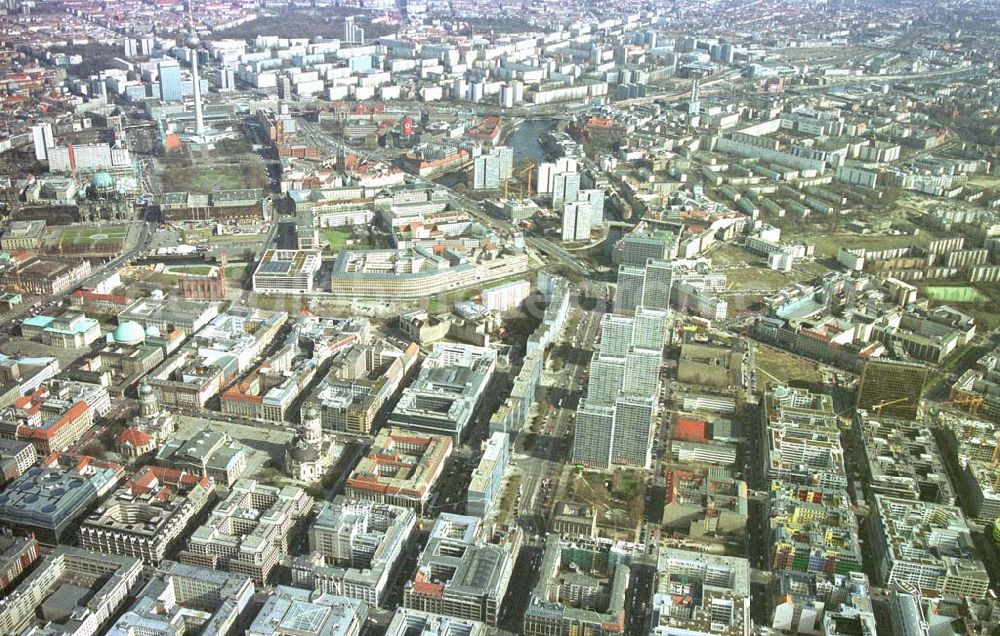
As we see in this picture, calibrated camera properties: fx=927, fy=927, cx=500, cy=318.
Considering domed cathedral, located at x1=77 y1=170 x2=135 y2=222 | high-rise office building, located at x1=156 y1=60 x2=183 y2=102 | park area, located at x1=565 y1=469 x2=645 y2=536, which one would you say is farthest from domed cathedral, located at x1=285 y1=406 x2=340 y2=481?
high-rise office building, located at x1=156 y1=60 x2=183 y2=102

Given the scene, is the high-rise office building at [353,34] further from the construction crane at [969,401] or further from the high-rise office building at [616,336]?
the construction crane at [969,401]

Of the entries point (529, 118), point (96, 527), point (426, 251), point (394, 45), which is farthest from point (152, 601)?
point (394, 45)

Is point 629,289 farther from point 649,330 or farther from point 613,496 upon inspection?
point 613,496

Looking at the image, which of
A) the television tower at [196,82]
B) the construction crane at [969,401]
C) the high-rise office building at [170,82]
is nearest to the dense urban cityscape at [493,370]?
the construction crane at [969,401]

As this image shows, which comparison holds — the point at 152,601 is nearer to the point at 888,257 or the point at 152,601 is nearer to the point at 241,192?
the point at 241,192

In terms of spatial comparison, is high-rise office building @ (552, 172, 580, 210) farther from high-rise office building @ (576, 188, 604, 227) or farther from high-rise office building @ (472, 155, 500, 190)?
high-rise office building @ (472, 155, 500, 190)
